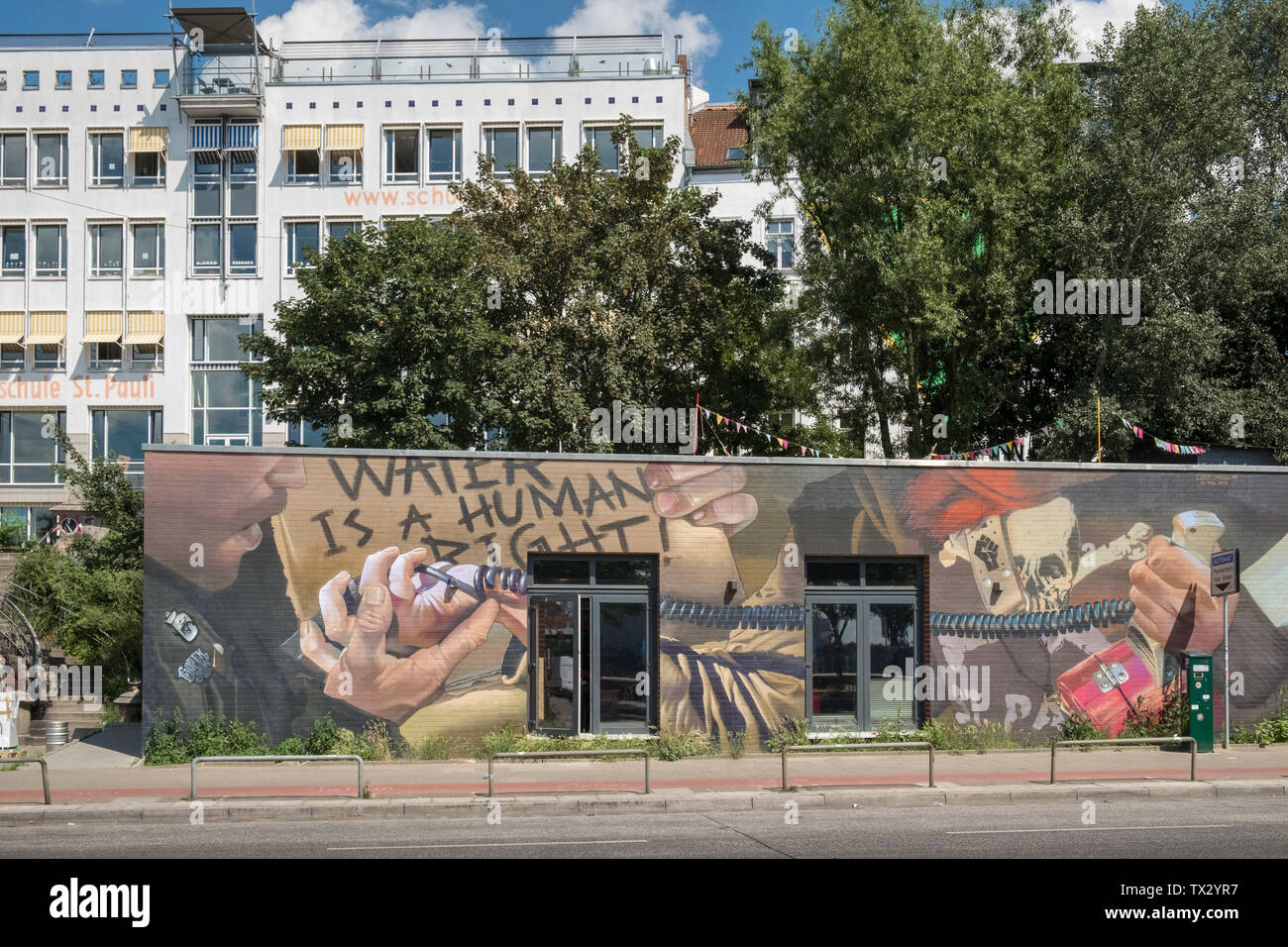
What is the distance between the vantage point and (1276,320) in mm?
32062

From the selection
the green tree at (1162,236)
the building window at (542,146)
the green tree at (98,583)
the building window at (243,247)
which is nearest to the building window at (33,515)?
the building window at (243,247)

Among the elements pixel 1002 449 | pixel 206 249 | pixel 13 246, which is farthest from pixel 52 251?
pixel 1002 449

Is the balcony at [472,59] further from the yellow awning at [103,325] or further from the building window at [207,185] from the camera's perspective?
the yellow awning at [103,325]

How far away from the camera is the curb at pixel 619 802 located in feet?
48.5

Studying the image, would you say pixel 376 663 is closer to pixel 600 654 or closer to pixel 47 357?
pixel 600 654

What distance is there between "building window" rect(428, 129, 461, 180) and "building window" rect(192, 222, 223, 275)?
27.5 feet

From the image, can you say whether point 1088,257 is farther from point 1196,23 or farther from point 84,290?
point 84,290

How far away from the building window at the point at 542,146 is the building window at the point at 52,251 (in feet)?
59.0

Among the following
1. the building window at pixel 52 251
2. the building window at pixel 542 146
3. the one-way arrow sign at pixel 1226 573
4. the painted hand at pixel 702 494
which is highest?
the building window at pixel 542 146

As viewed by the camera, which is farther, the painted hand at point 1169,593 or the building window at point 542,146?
the building window at point 542,146

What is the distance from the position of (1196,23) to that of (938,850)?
2431 centimetres

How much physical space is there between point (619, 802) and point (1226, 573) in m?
11.3
